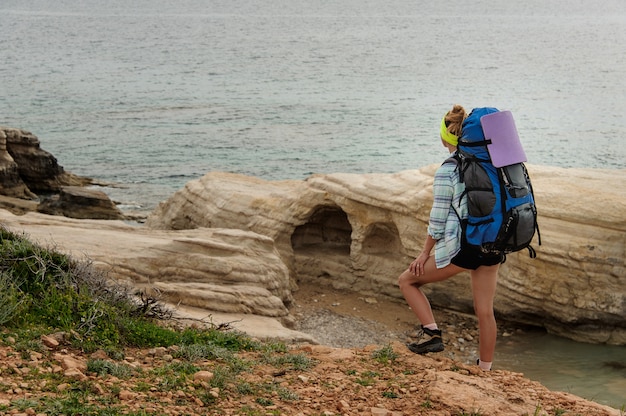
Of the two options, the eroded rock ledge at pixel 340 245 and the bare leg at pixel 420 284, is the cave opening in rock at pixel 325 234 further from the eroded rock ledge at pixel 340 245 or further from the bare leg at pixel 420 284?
the bare leg at pixel 420 284

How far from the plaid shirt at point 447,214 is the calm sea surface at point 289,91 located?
19.7ft

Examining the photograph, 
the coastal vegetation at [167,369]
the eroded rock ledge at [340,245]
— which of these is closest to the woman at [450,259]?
the coastal vegetation at [167,369]

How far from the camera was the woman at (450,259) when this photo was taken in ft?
25.7

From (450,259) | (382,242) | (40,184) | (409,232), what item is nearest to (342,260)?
(382,242)

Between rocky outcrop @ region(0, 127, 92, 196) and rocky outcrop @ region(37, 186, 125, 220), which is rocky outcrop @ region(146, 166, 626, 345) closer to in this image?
rocky outcrop @ region(37, 186, 125, 220)

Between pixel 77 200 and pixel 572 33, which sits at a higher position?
pixel 572 33

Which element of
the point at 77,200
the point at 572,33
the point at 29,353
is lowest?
the point at 77,200

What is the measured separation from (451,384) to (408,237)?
9.80 m

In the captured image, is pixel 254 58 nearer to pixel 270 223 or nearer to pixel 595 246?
pixel 270 223

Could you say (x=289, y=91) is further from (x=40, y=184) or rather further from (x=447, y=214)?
(x=447, y=214)

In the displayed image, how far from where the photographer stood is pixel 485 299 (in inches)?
322

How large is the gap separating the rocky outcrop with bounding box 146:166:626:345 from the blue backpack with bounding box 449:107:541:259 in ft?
25.7

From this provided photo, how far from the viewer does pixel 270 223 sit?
60.2 ft

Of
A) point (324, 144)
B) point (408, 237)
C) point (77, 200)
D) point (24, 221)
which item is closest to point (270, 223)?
point (408, 237)
